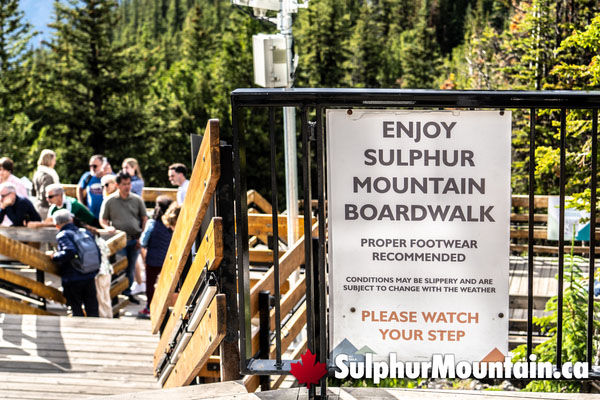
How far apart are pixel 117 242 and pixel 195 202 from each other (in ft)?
18.5

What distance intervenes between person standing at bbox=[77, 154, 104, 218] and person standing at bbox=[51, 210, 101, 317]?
7.81 feet

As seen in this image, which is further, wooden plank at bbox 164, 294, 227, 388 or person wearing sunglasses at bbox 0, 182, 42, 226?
person wearing sunglasses at bbox 0, 182, 42, 226

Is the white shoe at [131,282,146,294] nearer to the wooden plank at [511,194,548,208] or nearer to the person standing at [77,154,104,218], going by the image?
the person standing at [77,154,104,218]

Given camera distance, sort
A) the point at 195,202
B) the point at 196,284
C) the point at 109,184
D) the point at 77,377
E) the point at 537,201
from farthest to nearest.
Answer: the point at 537,201 < the point at 109,184 < the point at 77,377 < the point at 196,284 < the point at 195,202

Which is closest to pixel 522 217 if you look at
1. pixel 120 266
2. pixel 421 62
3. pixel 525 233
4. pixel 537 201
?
pixel 537 201

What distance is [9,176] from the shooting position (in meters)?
10.5

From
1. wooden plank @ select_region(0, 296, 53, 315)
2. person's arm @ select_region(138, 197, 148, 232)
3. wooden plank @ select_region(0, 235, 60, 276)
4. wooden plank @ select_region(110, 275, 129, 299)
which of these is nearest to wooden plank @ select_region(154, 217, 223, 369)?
wooden plank @ select_region(0, 235, 60, 276)

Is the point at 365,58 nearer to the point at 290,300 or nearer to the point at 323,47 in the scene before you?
the point at 323,47

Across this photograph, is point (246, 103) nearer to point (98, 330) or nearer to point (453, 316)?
point (453, 316)

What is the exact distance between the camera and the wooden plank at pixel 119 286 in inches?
368

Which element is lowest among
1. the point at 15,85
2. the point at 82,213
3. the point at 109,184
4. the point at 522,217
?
the point at 522,217

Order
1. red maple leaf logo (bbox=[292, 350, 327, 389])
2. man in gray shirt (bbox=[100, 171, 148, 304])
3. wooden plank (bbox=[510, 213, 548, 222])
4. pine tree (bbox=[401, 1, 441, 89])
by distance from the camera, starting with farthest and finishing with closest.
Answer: pine tree (bbox=[401, 1, 441, 89]) → wooden plank (bbox=[510, 213, 548, 222]) → man in gray shirt (bbox=[100, 171, 148, 304]) → red maple leaf logo (bbox=[292, 350, 327, 389])

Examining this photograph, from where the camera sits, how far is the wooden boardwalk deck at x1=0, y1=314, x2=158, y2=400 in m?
5.85

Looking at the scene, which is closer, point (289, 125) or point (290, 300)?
point (290, 300)
